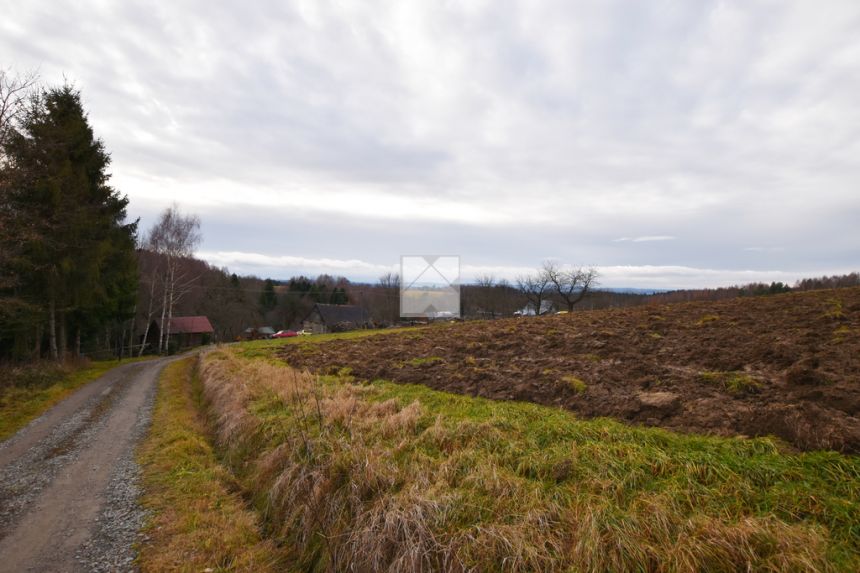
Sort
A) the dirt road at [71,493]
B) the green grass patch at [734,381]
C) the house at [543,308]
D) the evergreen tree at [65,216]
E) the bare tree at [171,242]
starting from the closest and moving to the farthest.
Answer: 1. the dirt road at [71,493]
2. the green grass patch at [734,381]
3. the evergreen tree at [65,216]
4. the bare tree at [171,242]
5. the house at [543,308]

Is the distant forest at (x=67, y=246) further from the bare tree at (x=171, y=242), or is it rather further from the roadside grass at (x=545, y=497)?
the roadside grass at (x=545, y=497)

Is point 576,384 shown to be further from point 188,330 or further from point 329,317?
point 329,317

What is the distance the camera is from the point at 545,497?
12.1ft

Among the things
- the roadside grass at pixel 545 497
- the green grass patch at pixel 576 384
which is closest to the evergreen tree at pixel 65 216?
the roadside grass at pixel 545 497

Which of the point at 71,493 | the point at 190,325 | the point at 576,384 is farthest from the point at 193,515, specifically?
the point at 190,325

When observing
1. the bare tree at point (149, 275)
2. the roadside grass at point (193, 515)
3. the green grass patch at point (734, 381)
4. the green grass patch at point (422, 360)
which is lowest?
the roadside grass at point (193, 515)

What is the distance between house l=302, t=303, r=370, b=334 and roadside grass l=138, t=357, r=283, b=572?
47648 millimetres

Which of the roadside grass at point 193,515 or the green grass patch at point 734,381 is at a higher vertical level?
the green grass patch at point 734,381

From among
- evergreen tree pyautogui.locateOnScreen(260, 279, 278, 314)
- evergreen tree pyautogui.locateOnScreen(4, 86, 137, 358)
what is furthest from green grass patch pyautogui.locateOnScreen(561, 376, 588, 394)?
evergreen tree pyautogui.locateOnScreen(260, 279, 278, 314)

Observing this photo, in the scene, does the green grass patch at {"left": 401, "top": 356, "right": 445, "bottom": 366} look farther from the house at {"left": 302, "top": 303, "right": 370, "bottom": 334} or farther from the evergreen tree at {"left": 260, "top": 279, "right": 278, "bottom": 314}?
the evergreen tree at {"left": 260, "top": 279, "right": 278, "bottom": 314}

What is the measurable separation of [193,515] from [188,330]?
45118 millimetres

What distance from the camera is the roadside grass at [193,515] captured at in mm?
4203

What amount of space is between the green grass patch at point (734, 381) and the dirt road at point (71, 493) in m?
7.83

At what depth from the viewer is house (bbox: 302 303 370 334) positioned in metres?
57.8
